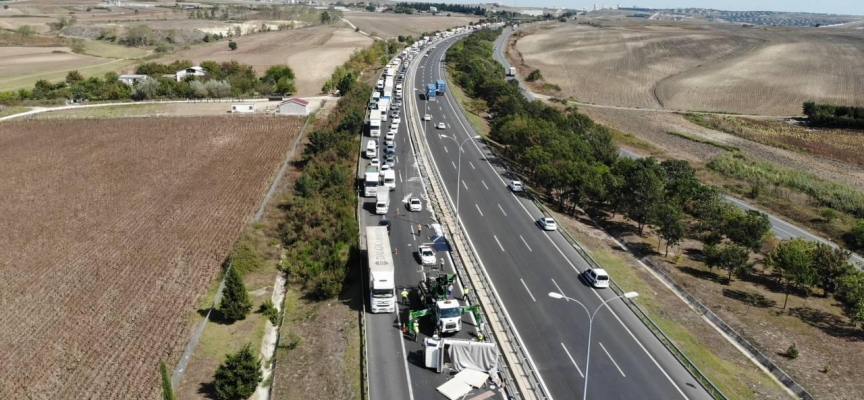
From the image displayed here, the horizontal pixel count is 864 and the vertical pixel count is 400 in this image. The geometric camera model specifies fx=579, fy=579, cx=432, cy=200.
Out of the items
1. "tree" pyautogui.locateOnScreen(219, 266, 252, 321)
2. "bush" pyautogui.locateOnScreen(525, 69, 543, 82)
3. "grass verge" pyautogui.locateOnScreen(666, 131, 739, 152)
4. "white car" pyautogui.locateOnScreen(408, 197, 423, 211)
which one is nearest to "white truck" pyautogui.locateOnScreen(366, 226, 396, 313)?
"tree" pyautogui.locateOnScreen(219, 266, 252, 321)

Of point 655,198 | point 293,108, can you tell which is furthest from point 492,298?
point 293,108

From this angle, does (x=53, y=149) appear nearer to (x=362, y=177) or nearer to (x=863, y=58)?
(x=362, y=177)

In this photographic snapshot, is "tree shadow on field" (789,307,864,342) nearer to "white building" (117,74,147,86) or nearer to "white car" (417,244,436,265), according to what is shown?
"white car" (417,244,436,265)

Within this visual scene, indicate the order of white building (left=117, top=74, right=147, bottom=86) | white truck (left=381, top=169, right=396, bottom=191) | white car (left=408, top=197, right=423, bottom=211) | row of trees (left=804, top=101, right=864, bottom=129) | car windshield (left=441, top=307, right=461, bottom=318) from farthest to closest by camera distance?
white building (left=117, top=74, right=147, bottom=86), row of trees (left=804, top=101, right=864, bottom=129), white truck (left=381, top=169, right=396, bottom=191), white car (left=408, top=197, right=423, bottom=211), car windshield (left=441, top=307, right=461, bottom=318)

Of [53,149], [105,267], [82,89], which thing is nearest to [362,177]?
[105,267]

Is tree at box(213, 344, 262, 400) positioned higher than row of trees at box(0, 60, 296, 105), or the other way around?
row of trees at box(0, 60, 296, 105)

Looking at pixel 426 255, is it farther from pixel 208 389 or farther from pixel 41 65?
pixel 41 65
